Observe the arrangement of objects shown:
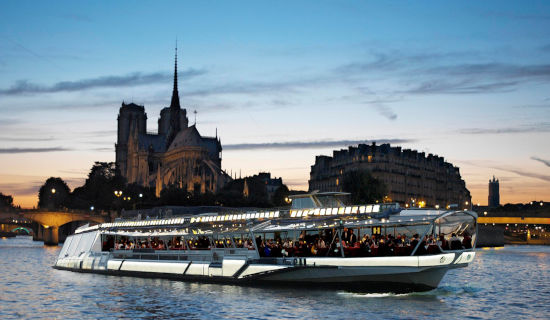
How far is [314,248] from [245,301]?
673 cm

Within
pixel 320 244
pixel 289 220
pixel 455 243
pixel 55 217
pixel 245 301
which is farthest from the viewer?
pixel 55 217

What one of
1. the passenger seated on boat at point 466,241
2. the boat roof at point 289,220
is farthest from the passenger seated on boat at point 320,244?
the passenger seated on boat at point 466,241

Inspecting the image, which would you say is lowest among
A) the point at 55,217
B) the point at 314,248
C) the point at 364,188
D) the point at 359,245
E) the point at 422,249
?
the point at 314,248

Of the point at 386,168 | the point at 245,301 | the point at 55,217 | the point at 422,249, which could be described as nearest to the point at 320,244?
the point at 245,301

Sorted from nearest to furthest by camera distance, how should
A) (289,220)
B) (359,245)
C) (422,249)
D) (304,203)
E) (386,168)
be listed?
(422,249) < (359,245) < (289,220) < (304,203) < (386,168)

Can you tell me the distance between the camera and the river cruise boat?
40.7m

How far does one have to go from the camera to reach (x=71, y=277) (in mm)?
59656

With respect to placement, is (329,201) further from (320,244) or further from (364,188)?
(364,188)

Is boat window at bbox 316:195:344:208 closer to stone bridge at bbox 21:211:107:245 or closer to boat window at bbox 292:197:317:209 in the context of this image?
boat window at bbox 292:197:317:209

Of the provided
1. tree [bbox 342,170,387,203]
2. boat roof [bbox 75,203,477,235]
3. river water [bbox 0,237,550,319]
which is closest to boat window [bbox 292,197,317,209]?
boat roof [bbox 75,203,477,235]

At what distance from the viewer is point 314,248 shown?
148 ft

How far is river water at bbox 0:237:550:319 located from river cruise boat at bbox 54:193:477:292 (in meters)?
0.97

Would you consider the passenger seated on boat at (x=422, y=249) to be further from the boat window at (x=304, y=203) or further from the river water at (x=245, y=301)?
the boat window at (x=304, y=203)

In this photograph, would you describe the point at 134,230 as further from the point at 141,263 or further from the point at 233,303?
the point at 233,303
